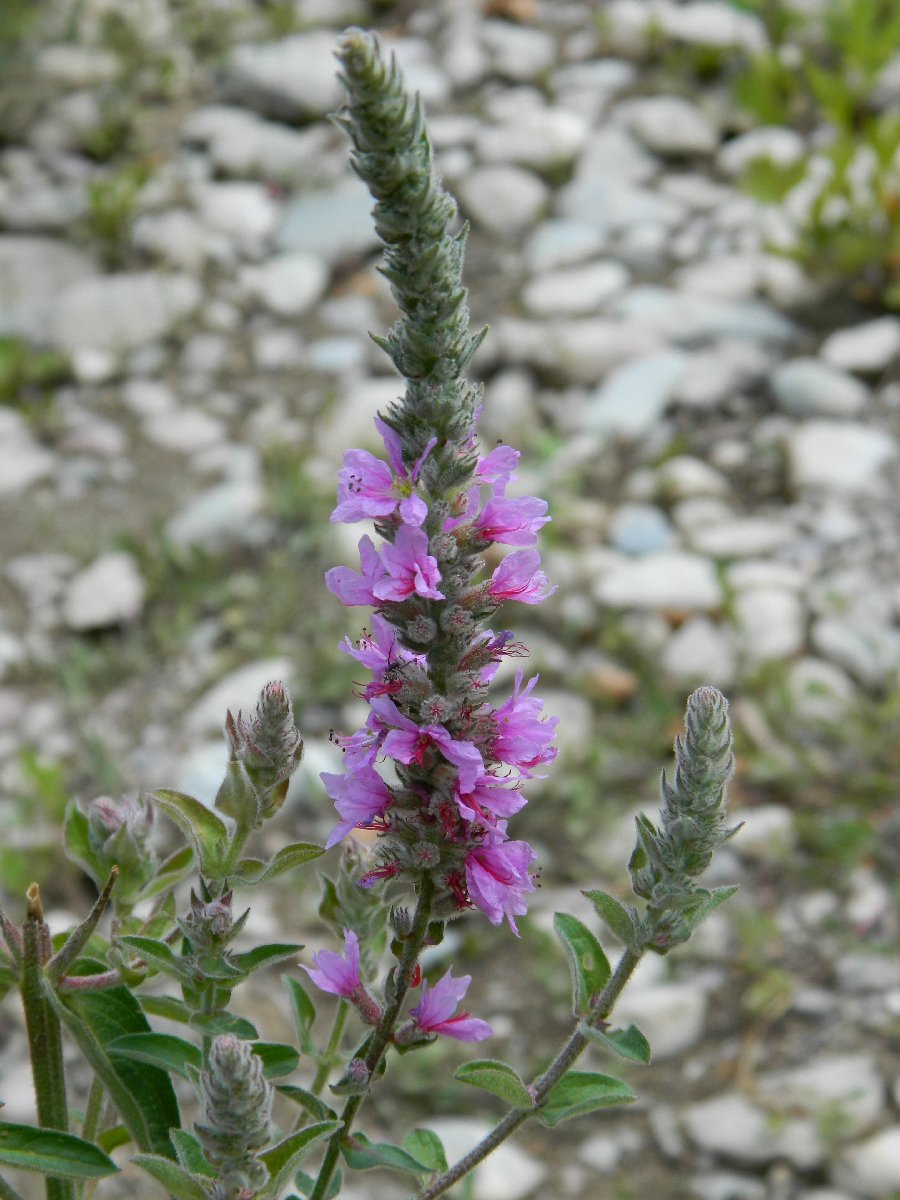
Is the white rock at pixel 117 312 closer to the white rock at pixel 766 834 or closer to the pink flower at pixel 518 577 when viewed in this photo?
the white rock at pixel 766 834

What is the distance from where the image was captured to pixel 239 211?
19.7ft

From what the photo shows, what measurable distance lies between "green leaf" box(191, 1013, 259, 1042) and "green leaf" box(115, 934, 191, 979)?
1.9 inches

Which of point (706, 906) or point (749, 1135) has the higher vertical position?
point (749, 1135)

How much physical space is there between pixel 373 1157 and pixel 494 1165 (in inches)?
Result: 71.7

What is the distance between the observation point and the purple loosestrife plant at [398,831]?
3.71 feet

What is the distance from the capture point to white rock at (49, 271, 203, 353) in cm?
547

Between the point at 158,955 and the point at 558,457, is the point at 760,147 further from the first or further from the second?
the point at 158,955

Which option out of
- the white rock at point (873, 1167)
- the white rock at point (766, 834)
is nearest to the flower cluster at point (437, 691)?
the white rock at point (873, 1167)

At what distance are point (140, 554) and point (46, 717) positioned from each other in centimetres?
64

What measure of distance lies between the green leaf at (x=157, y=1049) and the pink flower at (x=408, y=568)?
1.63 feet

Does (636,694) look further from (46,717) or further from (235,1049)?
(235,1049)

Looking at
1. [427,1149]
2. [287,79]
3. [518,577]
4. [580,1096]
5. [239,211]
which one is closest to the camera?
[518,577]

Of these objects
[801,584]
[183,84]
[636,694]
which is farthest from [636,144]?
[636,694]

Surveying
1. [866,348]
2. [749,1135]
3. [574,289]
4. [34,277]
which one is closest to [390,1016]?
[749,1135]
